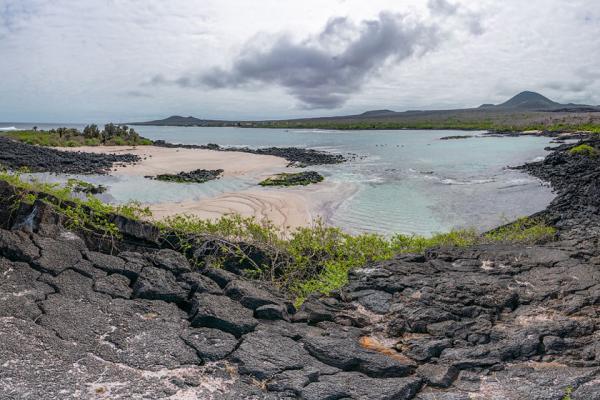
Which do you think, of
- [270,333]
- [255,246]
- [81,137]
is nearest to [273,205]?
[255,246]

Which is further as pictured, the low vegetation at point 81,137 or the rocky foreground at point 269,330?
the low vegetation at point 81,137

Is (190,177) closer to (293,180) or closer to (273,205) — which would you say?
(293,180)

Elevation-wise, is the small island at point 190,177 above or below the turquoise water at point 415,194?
above

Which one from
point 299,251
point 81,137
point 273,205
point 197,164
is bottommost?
point 273,205

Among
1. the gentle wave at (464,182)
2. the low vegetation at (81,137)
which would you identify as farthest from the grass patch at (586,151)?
the low vegetation at (81,137)

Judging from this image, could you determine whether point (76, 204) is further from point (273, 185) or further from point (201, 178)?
point (201, 178)

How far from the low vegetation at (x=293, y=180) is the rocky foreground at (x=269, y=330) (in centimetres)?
1868

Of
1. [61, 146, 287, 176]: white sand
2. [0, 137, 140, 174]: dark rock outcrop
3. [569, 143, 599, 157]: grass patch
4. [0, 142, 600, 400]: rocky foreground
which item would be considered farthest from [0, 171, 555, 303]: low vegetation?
[569, 143, 599, 157]: grass patch

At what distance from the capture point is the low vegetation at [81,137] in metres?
45.9

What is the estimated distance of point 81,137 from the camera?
52.3 meters

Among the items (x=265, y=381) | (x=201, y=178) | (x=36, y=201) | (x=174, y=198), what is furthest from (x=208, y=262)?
(x=201, y=178)

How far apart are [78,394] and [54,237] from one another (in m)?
3.09

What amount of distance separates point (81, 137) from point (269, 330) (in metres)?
53.5

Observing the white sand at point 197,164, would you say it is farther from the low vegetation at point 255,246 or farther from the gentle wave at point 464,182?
the low vegetation at point 255,246
